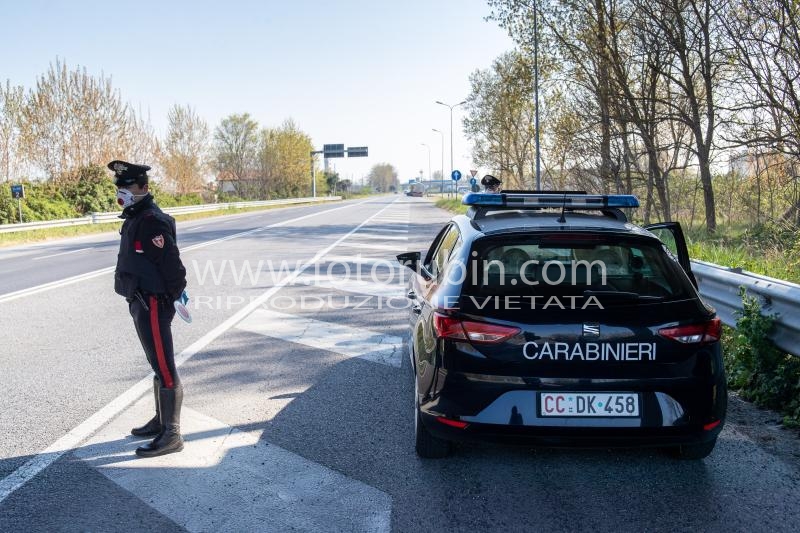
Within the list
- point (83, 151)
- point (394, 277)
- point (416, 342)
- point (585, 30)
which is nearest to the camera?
point (416, 342)

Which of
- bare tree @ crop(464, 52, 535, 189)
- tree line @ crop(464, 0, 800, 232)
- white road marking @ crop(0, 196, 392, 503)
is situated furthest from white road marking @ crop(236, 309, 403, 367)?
bare tree @ crop(464, 52, 535, 189)

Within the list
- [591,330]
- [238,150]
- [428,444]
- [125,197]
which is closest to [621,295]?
[591,330]

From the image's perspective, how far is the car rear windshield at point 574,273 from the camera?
3.35m

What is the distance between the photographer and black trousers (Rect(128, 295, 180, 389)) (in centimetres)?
396

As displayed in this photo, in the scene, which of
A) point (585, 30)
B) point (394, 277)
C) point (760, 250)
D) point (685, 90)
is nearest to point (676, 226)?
point (394, 277)

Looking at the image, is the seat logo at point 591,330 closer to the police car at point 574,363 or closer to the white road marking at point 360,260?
the police car at point 574,363

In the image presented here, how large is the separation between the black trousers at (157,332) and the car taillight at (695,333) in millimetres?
2889

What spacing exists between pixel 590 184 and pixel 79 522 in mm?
20186

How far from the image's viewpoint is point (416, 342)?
400 cm

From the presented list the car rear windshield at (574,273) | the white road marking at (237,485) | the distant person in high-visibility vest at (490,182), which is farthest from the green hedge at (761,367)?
the distant person in high-visibility vest at (490,182)

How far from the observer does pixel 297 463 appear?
11.9 feet

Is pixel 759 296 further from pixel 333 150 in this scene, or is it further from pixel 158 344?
pixel 333 150

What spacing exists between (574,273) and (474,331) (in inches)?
39.4

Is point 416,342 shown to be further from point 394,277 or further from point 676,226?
point 394,277
